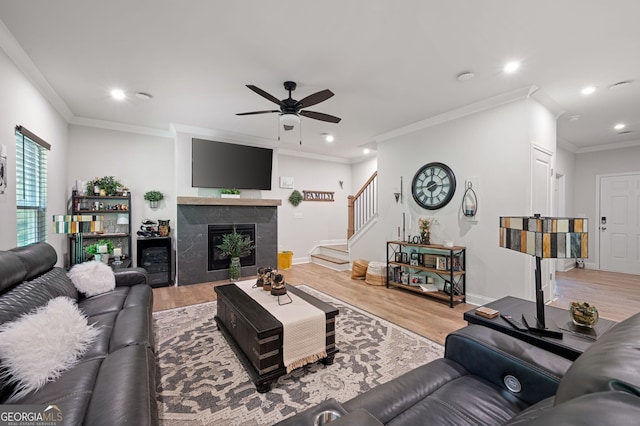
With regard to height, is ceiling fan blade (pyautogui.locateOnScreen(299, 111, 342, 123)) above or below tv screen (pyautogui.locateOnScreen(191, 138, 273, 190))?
above

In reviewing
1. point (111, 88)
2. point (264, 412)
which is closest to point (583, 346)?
point (264, 412)

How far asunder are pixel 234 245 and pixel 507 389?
14.0 ft

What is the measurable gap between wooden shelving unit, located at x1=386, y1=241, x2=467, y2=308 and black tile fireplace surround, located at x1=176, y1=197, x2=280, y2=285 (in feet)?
8.17

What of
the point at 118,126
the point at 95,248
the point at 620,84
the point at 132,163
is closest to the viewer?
the point at 620,84

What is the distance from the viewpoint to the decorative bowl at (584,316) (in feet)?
5.12

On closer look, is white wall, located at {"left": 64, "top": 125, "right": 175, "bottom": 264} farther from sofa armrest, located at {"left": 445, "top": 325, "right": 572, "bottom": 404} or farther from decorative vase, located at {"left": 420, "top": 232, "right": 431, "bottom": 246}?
sofa armrest, located at {"left": 445, "top": 325, "right": 572, "bottom": 404}

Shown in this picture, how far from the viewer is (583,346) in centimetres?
137

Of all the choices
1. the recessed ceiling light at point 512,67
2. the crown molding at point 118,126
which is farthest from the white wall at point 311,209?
the recessed ceiling light at point 512,67

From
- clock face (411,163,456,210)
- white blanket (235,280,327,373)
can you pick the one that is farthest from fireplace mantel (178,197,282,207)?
white blanket (235,280,327,373)

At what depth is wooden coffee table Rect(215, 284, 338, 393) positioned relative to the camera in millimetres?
1912

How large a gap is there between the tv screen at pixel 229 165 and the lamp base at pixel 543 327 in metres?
4.55

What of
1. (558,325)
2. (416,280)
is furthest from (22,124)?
(416,280)

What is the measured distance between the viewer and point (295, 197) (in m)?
6.49

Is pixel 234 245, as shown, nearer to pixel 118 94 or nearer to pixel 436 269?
pixel 118 94
